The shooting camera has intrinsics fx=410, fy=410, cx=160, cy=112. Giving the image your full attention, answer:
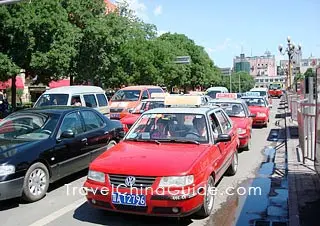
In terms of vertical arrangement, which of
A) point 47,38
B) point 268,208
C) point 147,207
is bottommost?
point 268,208

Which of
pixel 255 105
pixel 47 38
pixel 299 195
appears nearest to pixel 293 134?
pixel 255 105

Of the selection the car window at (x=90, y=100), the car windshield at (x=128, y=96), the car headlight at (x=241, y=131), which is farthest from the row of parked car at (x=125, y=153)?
the car windshield at (x=128, y=96)

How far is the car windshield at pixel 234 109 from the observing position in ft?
42.2

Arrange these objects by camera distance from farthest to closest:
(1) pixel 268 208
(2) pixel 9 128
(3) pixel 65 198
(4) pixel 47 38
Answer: (4) pixel 47 38 → (2) pixel 9 128 → (3) pixel 65 198 → (1) pixel 268 208

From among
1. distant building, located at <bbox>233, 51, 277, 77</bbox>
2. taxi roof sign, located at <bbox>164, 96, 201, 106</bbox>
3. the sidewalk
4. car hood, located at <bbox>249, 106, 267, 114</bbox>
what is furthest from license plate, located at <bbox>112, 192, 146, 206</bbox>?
distant building, located at <bbox>233, 51, 277, 77</bbox>

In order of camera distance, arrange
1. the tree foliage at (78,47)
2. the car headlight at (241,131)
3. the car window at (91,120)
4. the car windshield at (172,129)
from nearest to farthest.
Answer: the car windshield at (172,129) < the car window at (91,120) < the car headlight at (241,131) < the tree foliage at (78,47)

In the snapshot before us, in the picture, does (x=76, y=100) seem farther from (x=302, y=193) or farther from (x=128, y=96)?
(x=302, y=193)

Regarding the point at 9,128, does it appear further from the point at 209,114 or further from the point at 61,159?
the point at 209,114

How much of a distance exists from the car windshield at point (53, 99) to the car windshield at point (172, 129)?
8.09 m

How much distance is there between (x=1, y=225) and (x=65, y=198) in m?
1.44

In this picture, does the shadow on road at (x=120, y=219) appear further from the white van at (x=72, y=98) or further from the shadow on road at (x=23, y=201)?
the white van at (x=72, y=98)

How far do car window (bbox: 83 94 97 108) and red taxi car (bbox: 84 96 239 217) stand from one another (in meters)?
8.75

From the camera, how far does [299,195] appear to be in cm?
692

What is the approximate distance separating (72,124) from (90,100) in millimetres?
7557
